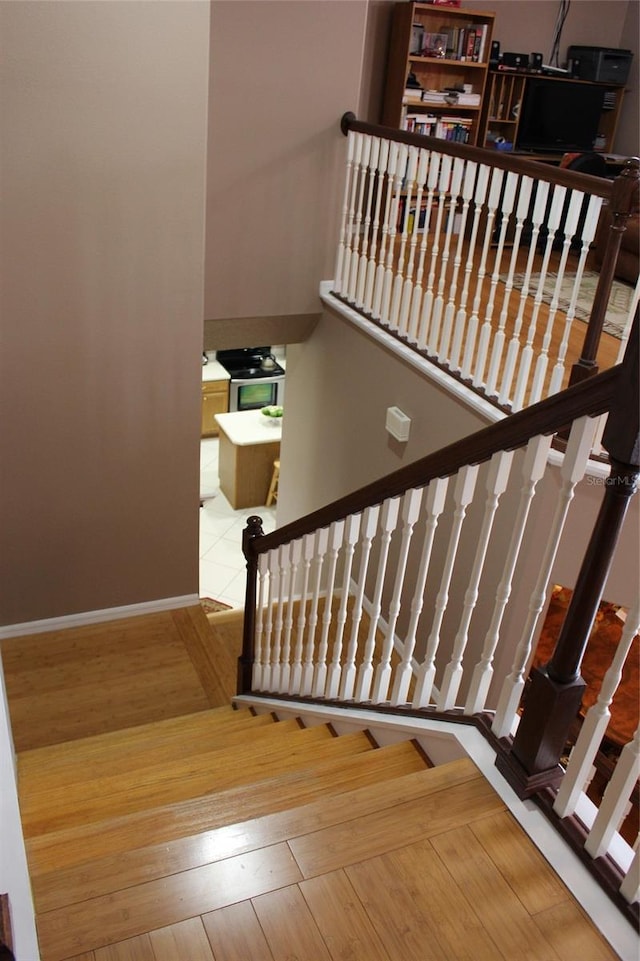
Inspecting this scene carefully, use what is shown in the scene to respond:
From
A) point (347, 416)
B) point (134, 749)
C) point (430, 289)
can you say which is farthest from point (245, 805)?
point (347, 416)

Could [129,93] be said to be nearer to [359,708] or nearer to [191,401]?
[191,401]

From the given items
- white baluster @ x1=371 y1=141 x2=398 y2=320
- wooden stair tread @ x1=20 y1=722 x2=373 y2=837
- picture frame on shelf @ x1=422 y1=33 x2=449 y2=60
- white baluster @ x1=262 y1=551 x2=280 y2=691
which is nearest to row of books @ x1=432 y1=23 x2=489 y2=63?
picture frame on shelf @ x1=422 y1=33 x2=449 y2=60

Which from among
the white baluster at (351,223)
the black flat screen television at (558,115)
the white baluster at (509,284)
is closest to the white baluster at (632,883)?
the white baluster at (509,284)

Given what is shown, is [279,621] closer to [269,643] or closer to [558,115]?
[269,643]

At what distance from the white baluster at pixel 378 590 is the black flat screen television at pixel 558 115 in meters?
6.42

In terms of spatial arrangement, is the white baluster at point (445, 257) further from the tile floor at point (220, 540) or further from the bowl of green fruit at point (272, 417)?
the bowl of green fruit at point (272, 417)

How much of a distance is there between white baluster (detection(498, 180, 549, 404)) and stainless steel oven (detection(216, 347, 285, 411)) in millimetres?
6645

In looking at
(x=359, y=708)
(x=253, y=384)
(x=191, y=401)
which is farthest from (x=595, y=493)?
(x=253, y=384)

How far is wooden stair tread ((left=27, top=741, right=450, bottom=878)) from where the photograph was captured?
6.15ft

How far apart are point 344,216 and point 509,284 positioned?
1.78 meters

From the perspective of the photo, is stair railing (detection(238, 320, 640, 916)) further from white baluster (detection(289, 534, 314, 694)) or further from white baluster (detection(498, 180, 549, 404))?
white baluster (detection(498, 180, 549, 404))

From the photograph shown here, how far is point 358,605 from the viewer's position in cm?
245

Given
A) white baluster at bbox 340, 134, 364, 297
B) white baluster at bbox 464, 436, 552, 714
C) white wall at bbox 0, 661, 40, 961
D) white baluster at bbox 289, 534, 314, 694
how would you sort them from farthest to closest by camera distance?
white baluster at bbox 340, 134, 364, 297
white baluster at bbox 289, 534, 314, 694
white baluster at bbox 464, 436, 552, 714
white wall at bbox 0, 661, 40, 961

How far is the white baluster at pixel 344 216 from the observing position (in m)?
4.89
